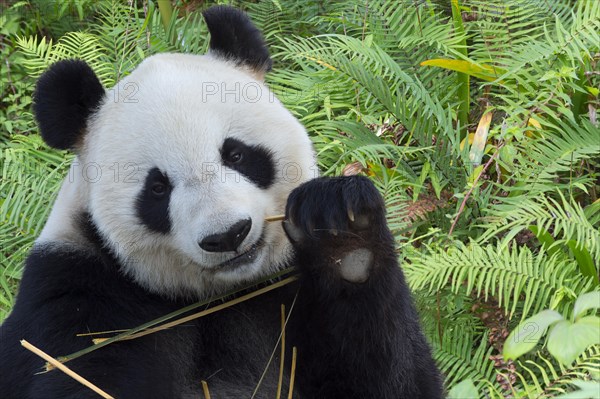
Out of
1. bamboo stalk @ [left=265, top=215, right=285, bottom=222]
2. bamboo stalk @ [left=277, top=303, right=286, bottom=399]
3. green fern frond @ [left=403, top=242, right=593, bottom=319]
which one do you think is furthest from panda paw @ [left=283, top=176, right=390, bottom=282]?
green fern frond @ [left=403, top=242, right=593, bottom=319]

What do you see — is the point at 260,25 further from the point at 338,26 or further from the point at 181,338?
the point at 181,338

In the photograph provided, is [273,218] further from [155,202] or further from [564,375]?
[564,375]

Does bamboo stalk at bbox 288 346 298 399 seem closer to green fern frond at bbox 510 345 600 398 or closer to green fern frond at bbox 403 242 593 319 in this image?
green fern frond at bbox 510 345 600 398

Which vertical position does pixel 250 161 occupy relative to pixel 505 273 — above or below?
above

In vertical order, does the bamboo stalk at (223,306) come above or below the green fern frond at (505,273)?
above

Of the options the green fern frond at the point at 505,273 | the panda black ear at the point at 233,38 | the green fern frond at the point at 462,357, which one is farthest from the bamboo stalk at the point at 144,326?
the green fern frond at the point at 462,357

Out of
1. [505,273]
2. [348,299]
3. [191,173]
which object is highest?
[191,173]

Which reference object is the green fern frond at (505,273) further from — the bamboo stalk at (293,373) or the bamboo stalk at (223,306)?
the bamboo stalk at (293,373)

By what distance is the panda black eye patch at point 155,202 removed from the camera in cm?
410

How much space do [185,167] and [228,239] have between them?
1.32 ft

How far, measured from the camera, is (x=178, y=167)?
4.00 metres

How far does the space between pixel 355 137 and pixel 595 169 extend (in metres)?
1.70

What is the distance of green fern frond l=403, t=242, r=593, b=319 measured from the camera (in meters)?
5.36

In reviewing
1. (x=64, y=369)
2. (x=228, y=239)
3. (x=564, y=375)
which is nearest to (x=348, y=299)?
(x=228, y=239)
